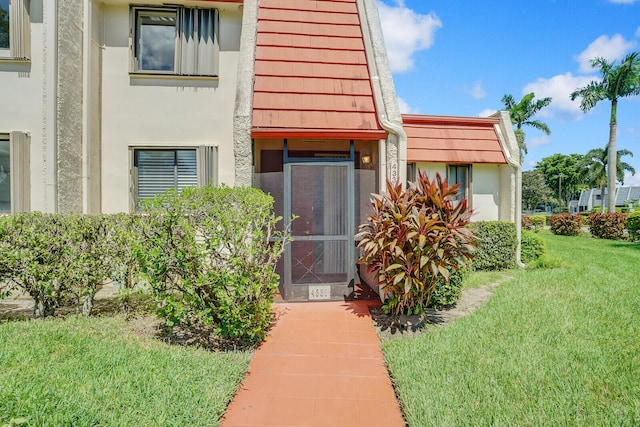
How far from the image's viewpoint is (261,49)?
22.2 ft

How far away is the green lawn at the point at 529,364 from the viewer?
117 inches

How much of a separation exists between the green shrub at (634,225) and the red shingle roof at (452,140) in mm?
12370

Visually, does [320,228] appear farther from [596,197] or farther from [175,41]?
[596,197]

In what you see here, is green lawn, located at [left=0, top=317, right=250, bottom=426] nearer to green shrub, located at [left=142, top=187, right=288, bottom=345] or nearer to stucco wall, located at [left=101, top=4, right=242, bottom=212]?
green shrub, located at [left=142, top=187, right=288, bottom=345]

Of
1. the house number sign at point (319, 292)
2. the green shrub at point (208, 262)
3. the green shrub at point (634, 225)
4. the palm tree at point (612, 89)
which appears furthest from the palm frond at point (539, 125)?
the green shrub at point (208, 262)

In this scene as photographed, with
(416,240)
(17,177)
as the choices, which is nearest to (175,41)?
(17,177)

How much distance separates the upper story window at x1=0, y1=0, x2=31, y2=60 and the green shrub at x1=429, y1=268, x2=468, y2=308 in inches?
389

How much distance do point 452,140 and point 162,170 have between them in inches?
327

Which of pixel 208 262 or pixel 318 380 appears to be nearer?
pixel 318 380

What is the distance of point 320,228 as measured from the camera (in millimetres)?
6133

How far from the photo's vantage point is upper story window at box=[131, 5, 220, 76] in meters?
7.56

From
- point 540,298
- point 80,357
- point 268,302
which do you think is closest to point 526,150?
point 540,298

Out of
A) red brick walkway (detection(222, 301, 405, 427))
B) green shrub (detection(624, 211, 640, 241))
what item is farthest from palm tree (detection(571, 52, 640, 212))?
red brick walkway (detection(222, 301, 405, 427))

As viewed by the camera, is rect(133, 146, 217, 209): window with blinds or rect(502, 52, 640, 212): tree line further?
rect(502, 52, 640, 212): tree line
